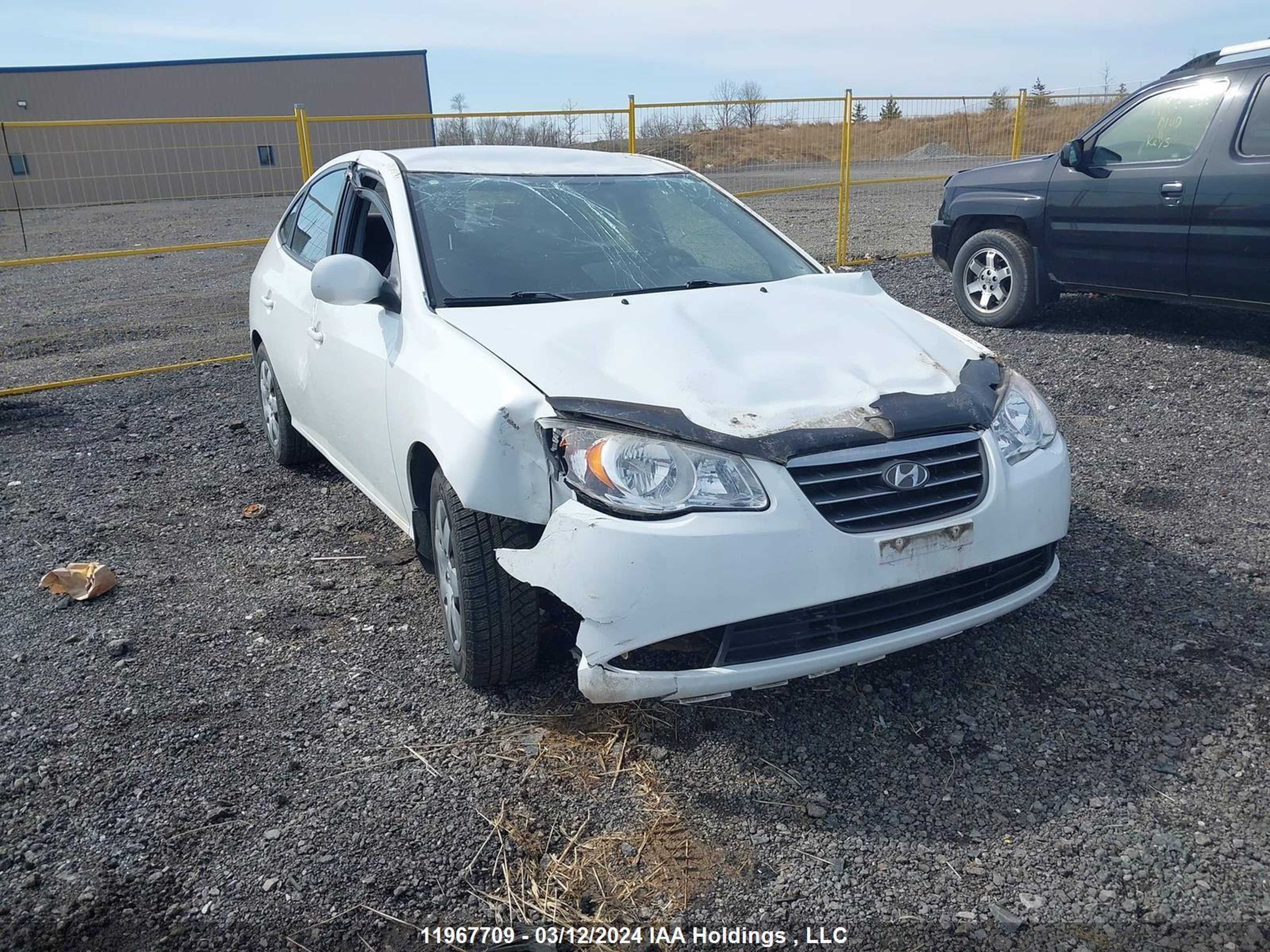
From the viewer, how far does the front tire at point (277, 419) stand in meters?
5.24

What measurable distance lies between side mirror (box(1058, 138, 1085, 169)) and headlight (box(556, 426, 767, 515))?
600 cm

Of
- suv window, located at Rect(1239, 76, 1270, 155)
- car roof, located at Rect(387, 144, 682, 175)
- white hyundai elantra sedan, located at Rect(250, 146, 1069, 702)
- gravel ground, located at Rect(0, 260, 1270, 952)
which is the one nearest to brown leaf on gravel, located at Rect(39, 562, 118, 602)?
gravel ground, located at Rect(0, 260, 1270, 952)

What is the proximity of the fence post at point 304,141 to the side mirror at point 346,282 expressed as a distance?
20.7ft

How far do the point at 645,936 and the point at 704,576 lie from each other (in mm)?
859

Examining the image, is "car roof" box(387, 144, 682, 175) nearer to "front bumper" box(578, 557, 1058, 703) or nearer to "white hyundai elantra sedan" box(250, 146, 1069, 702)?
"white hyundai elantra sedan" box(250, 146, 1069, 702)

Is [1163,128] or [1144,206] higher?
[1163,128]

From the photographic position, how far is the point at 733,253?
13.4 ft

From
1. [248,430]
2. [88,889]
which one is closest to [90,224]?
[248,430]

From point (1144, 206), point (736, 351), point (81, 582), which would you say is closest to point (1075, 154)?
point (1144, 206)

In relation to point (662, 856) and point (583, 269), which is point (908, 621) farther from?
point (583, 269)

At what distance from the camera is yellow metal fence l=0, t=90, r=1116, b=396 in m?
9.80

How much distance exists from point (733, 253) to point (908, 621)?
189cm

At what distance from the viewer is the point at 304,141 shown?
30.3ft

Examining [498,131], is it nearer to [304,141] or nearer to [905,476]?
[304,141]
